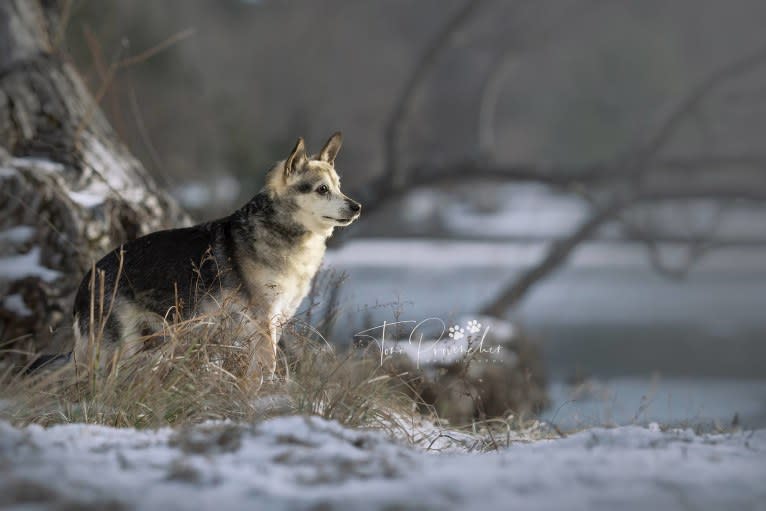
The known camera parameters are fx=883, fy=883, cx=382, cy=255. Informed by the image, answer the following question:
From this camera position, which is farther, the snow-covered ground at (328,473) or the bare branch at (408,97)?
the bare branch at (408,97)

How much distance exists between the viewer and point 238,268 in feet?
15.8

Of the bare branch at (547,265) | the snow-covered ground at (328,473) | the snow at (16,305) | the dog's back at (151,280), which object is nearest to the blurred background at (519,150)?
the bare branch at (547,265)

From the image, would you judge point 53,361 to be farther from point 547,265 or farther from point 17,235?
point 547,265

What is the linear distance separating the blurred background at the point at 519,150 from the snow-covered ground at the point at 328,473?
6.95 feet

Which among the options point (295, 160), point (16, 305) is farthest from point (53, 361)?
point (295, 160)

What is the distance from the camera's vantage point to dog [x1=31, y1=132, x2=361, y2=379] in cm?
465

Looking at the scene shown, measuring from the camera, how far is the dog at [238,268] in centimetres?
465

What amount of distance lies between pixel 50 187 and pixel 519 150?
26.7m

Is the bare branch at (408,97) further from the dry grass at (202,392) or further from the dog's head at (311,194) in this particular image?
the dry grass at (202,392)

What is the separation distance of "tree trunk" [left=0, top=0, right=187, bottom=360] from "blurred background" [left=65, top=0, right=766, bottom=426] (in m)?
0.41

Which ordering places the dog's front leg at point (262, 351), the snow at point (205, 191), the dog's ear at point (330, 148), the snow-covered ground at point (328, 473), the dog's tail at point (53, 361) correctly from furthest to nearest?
the snow at point (205, 191) → the dog's ear at point (330, 148) → the dog's tail at point (53, 361) → the dog's front leg at point (262, 351) → the snow-covered ground at point (328, 473)

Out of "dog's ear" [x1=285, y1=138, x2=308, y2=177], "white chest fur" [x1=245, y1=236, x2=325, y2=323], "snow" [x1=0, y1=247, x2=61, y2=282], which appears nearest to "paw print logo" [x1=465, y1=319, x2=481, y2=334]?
"white chest fur" [x1=245, y1=236, x2=325, y2=323]

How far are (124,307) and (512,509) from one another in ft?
9.24

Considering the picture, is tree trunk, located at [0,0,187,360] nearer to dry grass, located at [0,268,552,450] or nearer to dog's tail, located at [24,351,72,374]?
dog's tail, located at [24,351,72,374]
